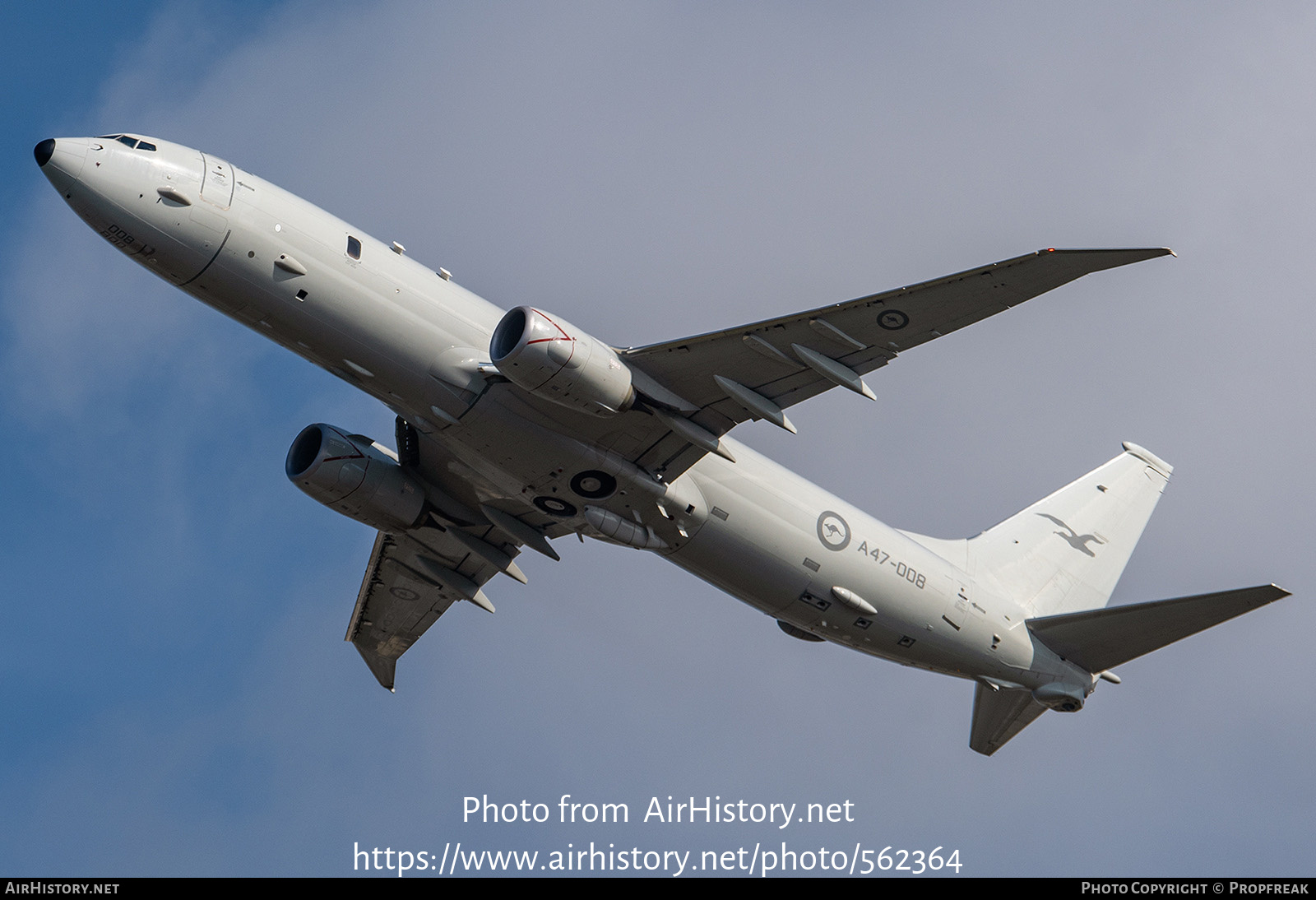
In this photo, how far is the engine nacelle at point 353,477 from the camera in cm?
3384

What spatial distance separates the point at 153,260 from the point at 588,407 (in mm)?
9453

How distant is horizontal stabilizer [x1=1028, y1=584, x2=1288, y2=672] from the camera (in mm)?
32259

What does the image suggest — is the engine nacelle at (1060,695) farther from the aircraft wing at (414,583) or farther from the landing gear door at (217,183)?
the landing gear door at (217,183)

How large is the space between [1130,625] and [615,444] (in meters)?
15.0

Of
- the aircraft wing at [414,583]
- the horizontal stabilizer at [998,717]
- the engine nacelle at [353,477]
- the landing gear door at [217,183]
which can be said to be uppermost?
the landing gear door at [217,183]

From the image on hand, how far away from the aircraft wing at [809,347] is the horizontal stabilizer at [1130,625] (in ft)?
34.7

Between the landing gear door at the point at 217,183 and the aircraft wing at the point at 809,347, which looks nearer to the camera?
the aircraft wing at the point at 809,347

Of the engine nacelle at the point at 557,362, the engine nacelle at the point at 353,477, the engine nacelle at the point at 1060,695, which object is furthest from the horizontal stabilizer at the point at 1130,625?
the engine nacelle at the point at 353,477

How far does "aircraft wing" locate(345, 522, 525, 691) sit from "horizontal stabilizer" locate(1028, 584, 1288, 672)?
1520 cm

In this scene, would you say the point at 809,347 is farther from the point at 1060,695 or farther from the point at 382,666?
the point at 382,666

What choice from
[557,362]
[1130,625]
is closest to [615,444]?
[557,362]

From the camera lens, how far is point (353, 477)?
34.1m
